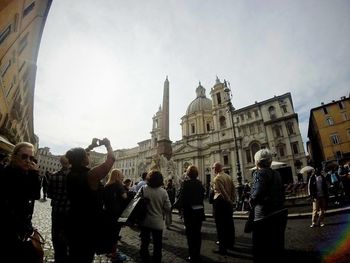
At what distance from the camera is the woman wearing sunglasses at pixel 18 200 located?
1.73 m

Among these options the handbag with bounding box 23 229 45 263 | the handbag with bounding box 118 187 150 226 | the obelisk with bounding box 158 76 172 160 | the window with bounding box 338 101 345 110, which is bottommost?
the handbag with bounding box 23 229 45 263

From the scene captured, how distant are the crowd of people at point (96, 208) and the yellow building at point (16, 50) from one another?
850cm

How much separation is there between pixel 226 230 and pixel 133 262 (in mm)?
2393

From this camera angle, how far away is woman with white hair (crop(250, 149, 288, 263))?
283 cm

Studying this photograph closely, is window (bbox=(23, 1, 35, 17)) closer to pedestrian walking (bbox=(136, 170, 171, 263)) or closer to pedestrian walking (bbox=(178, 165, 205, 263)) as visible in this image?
pedestrian walking (bbox=(136, 170, 171, 263))

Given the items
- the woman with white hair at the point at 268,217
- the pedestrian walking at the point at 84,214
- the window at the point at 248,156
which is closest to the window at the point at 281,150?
the window at the point at 248,156

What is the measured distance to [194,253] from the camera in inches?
165

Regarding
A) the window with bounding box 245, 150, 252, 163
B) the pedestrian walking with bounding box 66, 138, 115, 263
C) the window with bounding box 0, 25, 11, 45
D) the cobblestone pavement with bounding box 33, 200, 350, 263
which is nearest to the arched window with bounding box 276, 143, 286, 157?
the window with bounding box 245, 150, 252, 163

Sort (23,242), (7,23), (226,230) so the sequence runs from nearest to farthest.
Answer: (23,242) → (226,230) → (7,23)

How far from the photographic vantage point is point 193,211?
177 inches

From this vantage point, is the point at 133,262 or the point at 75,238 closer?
the point at 75,238

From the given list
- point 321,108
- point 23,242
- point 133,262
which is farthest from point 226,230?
point 321,108

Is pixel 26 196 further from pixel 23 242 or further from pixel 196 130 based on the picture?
pixel 196 130

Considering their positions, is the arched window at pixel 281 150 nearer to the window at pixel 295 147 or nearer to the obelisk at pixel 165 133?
the window at pixel 295 147
